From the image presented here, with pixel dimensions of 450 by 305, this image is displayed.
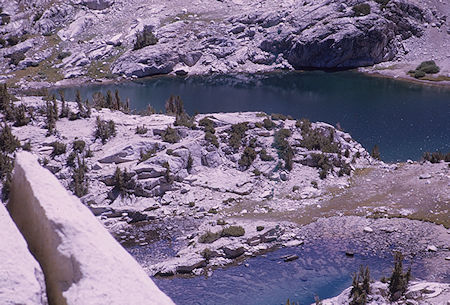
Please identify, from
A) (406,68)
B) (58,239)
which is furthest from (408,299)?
(406,68)

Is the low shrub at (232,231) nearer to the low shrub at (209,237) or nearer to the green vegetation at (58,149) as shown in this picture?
the low shrub at (209,237)

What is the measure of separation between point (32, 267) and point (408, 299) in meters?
14.2

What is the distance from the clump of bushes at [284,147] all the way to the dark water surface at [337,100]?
8939 millimetres

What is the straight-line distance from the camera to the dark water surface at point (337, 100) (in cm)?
3975

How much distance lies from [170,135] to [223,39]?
5471 cm

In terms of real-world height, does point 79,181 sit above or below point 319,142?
below

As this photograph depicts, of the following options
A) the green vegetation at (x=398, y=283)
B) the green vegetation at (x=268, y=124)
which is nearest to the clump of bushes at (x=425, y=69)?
the green vegetation at (x=268, y=124)

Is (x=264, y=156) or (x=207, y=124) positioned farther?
(x=207, y=124)

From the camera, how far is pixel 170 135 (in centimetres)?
3081

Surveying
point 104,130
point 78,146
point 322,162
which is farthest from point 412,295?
point 104,130

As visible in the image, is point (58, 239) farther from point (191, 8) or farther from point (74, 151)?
point (191, 8)

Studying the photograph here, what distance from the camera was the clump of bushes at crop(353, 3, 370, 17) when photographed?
256ft

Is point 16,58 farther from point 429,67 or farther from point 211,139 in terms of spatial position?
point 429,67

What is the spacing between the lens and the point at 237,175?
96.2ft
